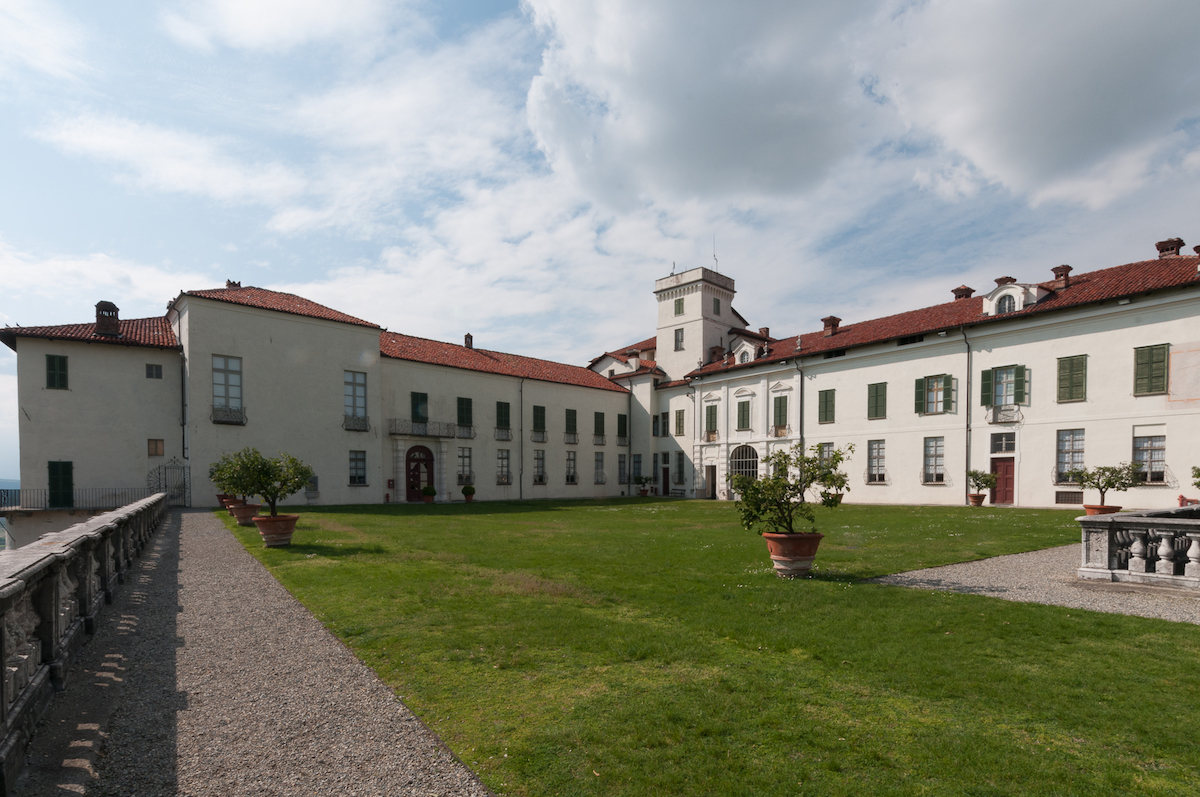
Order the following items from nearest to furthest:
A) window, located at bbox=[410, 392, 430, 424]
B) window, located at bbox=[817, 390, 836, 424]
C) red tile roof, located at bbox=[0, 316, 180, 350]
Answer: red tile roof, located at bbox=[0, 316, 180, 350], window, located at bbox=[817, 390, 836, 424], window, located at bbox=[410, 392, 430, 424]

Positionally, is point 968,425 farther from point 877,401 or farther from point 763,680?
point 763,680

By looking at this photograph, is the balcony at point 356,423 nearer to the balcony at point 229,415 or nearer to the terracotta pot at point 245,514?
the balcony at point 229,415

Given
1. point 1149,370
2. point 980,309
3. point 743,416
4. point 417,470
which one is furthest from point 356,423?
point 1149,370

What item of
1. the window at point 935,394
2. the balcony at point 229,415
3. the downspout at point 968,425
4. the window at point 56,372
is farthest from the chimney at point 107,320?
the downspout at point 968,425

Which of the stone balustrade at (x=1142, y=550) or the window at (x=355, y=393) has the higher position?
the window at (x=355, y=393)

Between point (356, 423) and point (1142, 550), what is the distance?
30.4 meters

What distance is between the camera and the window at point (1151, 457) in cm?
2308

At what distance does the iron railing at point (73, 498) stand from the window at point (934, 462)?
33593 millimetres

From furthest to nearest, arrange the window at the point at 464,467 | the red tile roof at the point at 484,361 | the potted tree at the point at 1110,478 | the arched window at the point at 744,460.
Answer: the arched window at the point at 744,460, the window at the point at 464,467, the red tile roof at the point at 484,361, the potted tree at the point at 1110,478

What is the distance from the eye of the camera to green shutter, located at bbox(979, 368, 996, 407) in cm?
2808

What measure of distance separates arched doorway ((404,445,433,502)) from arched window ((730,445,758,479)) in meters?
18.2

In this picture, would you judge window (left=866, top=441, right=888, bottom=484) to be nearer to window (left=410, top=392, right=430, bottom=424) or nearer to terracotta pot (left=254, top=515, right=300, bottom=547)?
window (left=410, top=392, right=430, bottom=424)

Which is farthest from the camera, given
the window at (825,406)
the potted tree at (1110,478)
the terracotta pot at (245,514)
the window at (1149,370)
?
the window at (825,406)

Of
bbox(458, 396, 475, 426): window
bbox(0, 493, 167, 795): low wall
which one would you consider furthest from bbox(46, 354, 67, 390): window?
bbox(0, 493, 167, 795): low wall
